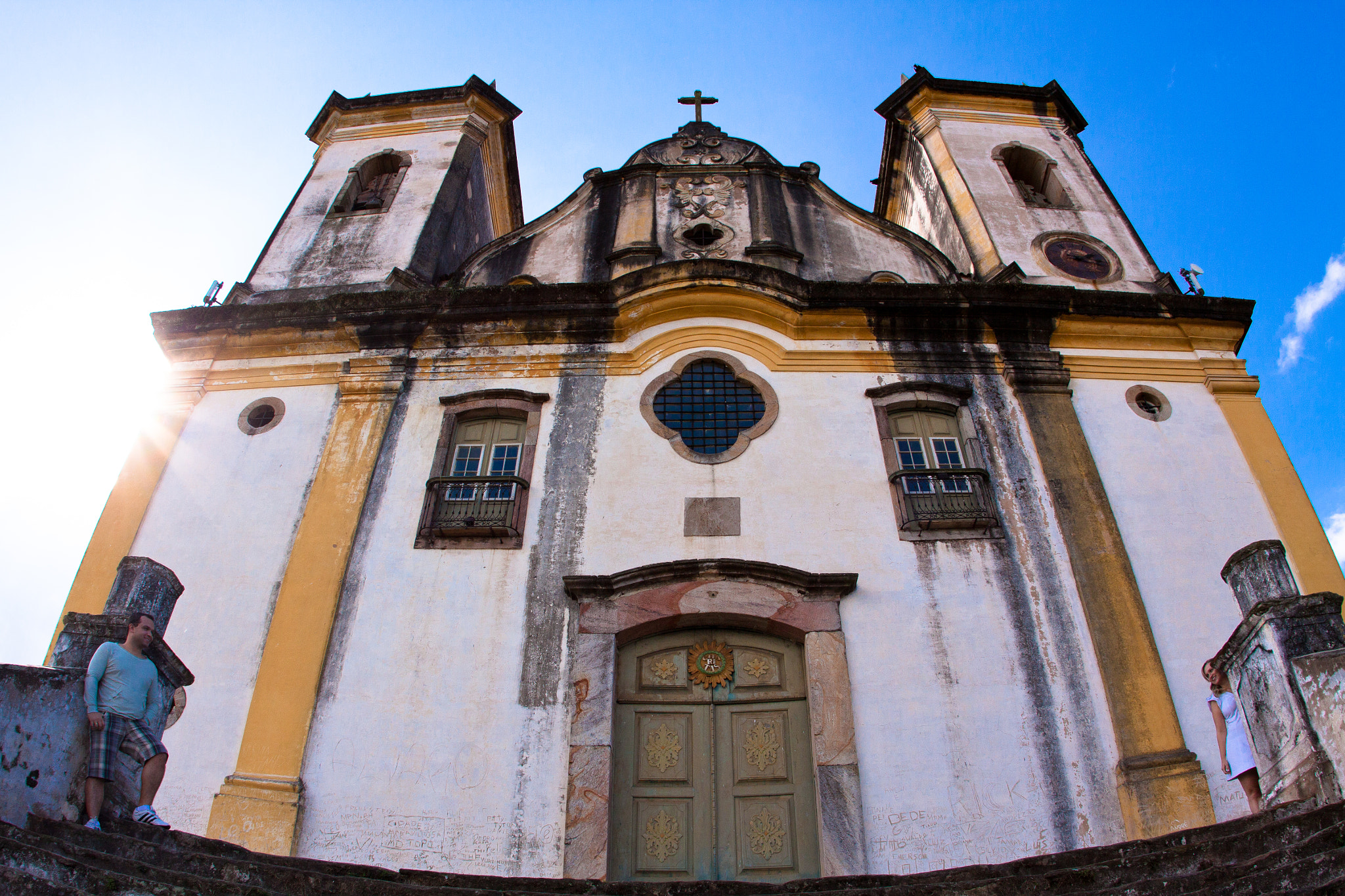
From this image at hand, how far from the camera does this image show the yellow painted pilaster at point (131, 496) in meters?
8.97

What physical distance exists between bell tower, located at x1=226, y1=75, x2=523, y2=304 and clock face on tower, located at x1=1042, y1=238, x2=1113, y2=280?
8.62 meters

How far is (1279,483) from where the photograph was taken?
9.48m

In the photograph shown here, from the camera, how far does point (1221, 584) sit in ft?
28.3

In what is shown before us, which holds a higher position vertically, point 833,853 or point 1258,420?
point 1258,420

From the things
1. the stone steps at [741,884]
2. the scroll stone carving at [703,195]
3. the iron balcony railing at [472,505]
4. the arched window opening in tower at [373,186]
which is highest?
the arched window opening in tower at [373,186]

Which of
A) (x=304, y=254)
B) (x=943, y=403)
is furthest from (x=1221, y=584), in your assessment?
(x=304, y=254)

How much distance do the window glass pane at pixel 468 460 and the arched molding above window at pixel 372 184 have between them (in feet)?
17.2

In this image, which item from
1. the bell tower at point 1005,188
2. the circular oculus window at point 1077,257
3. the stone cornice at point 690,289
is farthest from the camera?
the bell tower at point 1005,188

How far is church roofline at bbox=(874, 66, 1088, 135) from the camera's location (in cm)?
1483

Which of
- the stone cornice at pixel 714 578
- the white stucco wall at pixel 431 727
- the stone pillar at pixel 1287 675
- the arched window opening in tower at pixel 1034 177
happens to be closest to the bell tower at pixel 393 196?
the white stucco wall at pixel 431 727

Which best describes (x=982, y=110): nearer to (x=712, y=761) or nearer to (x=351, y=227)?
(x=351, y=227)

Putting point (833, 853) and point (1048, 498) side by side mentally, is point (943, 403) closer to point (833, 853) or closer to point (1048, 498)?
point (1048, 498)

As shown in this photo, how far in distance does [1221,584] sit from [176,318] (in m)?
12.1

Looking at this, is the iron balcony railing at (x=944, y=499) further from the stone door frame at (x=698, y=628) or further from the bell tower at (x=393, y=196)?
the bell tower at (x=393, y=196)
